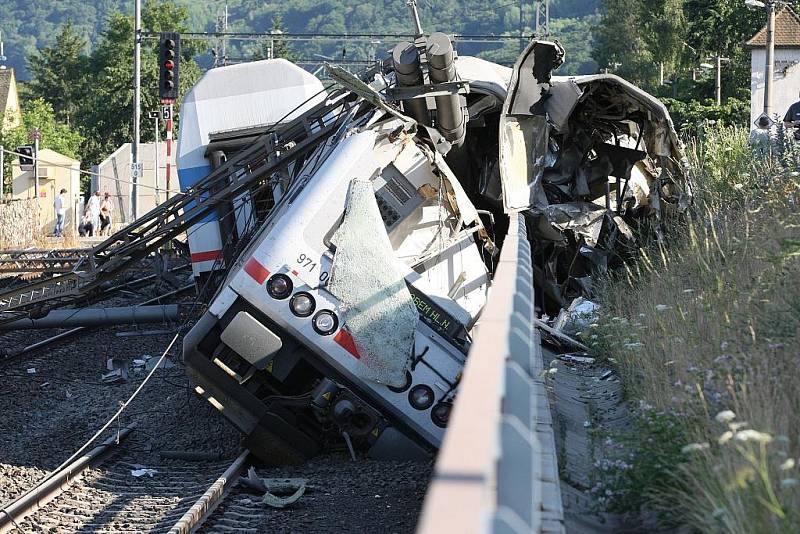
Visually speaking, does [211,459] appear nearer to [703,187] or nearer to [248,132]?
[248,132]

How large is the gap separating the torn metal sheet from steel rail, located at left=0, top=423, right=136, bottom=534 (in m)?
2.36

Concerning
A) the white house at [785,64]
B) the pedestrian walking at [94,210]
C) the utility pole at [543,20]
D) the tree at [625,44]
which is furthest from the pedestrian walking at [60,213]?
the tree at [625,44]

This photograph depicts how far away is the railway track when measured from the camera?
8.11 m

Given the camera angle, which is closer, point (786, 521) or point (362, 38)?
point (786, 521)

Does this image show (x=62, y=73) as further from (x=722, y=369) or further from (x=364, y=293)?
(x=722, y=369)

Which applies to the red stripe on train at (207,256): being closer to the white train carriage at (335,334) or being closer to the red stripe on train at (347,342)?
the white train carriage at (335,334)

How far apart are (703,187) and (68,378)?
7.58 meters

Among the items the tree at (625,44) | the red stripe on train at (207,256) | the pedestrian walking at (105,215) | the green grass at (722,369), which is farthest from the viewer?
the tree at (625,44)

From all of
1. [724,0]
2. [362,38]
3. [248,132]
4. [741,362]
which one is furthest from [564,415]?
[724,0]

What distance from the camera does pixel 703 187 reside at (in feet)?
44.5

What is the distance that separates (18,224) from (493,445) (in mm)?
34222

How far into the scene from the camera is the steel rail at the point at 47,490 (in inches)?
315

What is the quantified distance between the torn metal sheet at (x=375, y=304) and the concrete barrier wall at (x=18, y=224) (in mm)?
26093

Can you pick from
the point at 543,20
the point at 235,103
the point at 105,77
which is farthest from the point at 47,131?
the point at 235,103
